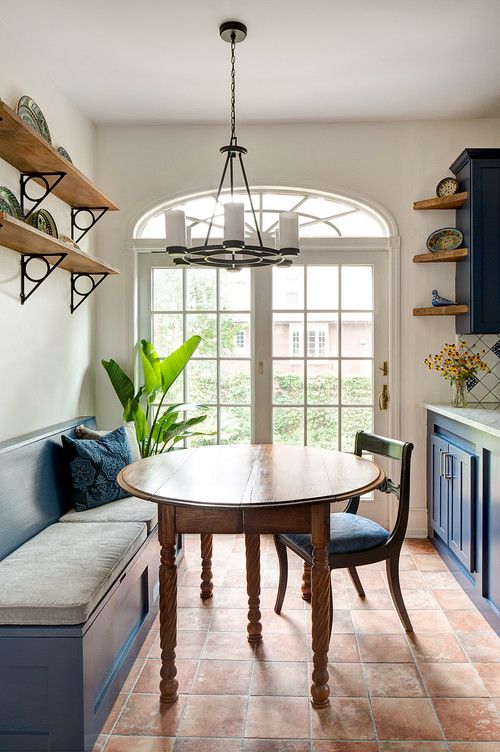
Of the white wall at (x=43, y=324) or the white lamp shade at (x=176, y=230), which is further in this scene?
the white wall at (x=43, y=324)

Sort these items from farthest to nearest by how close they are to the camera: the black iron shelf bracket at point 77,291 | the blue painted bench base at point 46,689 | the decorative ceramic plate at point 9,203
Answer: the black iron shelf bracket at point 77,291 → the decorative ceramic plate at point 9,203 → the blue painted bench base at point 46,689

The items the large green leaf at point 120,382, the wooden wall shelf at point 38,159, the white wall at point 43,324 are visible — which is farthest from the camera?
the large green leaf at point 120,382

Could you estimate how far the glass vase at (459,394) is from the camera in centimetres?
359

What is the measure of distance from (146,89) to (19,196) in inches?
44.9

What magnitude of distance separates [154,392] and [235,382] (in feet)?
2.19

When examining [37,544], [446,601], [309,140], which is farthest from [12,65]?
[446,601]

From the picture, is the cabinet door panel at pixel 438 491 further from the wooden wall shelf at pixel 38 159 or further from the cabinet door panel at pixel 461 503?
the wooden wall shelf at pixel 38 159

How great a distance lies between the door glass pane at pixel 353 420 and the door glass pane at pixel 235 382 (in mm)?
697

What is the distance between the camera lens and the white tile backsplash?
3.79 m

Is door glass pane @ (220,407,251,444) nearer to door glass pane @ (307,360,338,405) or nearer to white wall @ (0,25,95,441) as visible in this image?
door glass pane @ (307,360,338,405)

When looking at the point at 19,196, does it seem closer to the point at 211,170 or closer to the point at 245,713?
the point at 211,170

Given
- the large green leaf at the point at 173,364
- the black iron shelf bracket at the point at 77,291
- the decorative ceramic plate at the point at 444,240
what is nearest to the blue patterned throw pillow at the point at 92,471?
the large green leaf at the point at 173,364

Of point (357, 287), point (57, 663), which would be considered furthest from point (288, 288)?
point (57, 663)

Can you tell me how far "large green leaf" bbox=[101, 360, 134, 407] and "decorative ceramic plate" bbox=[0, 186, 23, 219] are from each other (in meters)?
1.22
